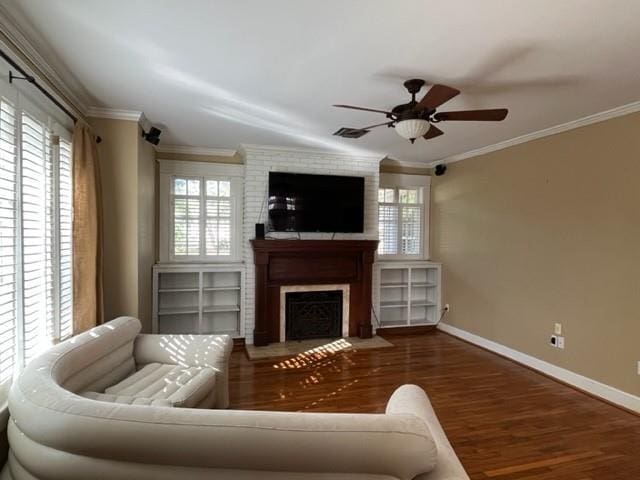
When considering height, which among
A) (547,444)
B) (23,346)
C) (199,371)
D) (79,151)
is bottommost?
(547,444)

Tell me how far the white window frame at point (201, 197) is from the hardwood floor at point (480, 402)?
4.73 ft

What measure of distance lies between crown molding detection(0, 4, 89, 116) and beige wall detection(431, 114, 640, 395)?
14.5 feet

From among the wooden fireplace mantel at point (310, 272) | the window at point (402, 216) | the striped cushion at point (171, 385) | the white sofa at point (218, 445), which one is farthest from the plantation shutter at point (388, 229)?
the white sofa at point (218, 445)

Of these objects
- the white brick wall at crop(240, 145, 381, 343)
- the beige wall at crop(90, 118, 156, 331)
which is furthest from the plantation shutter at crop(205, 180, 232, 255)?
the beige wall at crop(90, 118, 156, 331)

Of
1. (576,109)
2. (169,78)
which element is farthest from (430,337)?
(169,78)

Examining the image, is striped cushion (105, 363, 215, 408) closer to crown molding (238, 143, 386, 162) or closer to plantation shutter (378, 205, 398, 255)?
crown molding (238, 143, 386, 162)

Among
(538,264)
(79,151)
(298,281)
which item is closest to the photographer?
(79,151)

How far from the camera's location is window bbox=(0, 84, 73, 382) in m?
1.96

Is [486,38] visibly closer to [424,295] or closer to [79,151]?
[79,151]

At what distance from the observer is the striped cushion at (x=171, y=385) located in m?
2.16

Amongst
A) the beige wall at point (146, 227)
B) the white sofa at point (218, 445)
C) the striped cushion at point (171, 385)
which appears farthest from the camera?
the beige wall at point (146, 227)

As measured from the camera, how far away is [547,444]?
2.53 meters

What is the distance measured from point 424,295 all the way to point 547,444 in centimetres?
331

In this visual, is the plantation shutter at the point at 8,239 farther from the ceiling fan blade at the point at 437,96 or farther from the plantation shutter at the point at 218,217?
the plantation shutter at the point at 218,217
